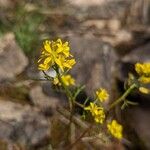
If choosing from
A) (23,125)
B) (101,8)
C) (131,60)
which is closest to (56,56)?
(23,125)

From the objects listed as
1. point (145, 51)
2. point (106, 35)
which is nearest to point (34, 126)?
point (145, 51)

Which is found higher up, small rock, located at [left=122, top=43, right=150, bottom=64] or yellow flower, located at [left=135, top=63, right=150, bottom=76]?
yellow flower, located at [left=135, top=63, right=150, bottom=76]

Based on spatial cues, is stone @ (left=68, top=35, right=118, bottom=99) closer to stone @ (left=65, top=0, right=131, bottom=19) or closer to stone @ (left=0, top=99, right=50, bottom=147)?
stone @ (left=0, top=99, right=50, bottom=147)

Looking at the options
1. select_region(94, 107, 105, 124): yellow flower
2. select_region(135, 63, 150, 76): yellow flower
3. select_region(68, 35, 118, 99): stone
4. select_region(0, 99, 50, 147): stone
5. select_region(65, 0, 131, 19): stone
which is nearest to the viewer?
select_region(135, 63, 150, 76): yellow flower

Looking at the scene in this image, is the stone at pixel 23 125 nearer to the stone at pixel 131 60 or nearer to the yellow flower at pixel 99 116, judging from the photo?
the yellow flower at pixel 99 116

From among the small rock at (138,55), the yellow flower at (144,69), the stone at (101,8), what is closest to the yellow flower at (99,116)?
the yellow flower at (144,69)

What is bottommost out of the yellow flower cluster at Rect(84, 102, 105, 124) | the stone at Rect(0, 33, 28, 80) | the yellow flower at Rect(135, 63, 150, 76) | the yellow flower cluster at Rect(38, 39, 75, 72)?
the stone at Rect(0, 33, 28, 80)

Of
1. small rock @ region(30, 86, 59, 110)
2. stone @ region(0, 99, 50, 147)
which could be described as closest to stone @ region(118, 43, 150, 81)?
small rock @ region(30, 86, 59, 110)

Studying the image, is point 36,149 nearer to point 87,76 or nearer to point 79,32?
point 87,76
